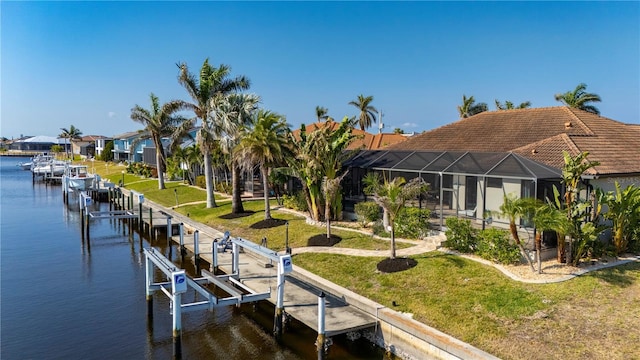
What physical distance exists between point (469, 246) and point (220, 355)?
10416 mm

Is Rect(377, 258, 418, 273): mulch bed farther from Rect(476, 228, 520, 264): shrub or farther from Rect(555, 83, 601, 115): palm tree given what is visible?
Rect(555, 83, 601, 115): palm tree

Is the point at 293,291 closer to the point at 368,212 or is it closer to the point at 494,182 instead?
the point at 368,212

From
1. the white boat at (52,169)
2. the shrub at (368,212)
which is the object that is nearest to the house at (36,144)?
the white boat at (52,169)

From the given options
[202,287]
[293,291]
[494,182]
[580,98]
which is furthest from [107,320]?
[580,98]

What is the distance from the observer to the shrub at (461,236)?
18.5 m

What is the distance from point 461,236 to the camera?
18625 mm

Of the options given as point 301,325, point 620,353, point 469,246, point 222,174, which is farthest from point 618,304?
point 222,174

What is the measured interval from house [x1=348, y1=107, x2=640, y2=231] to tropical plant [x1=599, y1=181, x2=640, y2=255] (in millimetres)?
1044

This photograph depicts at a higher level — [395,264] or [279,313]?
[395,264]

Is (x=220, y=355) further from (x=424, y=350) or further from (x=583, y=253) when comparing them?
(x=583, y=253)

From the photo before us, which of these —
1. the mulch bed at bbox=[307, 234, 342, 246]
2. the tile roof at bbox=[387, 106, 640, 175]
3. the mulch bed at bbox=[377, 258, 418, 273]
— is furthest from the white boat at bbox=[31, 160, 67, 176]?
the mulch bed at bbox=[377, 258, 418, 273]

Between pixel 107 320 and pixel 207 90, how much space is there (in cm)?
1969

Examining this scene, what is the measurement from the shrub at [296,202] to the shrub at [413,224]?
874 centimetres

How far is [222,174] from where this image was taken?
47.2 metres
